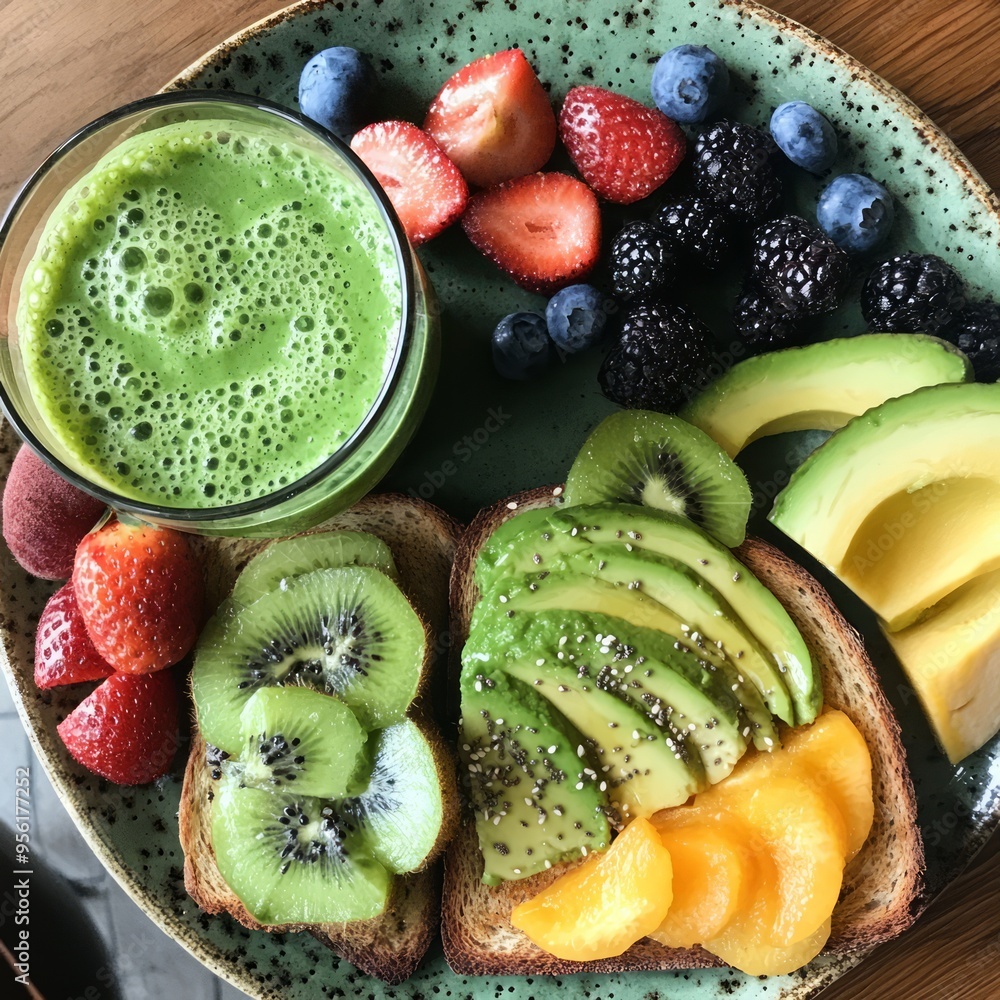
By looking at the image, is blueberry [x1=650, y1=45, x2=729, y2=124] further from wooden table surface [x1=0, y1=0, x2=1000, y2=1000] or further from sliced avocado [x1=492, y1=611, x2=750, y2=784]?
sliced avocado [x1=492, y1=611, x2=750, y2=784]

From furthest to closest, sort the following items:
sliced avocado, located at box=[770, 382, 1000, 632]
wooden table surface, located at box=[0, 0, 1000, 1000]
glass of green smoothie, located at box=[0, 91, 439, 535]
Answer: wooden table surface, located at box=[0, 0, 1000, 1000], sliced avocado, located at box=[770, 382, 1000, 632], glass of green smoothie, located at box=[0, 91, 439, 535]

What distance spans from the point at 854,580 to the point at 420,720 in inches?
33.8

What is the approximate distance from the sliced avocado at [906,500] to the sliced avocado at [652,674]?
1.04 feet

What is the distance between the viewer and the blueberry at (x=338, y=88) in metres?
1.80

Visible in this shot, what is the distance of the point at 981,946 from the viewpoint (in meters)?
2.00

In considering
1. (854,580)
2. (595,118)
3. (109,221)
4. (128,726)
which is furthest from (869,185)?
(128,726)

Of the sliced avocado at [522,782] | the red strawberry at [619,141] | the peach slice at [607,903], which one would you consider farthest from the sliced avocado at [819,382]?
the peach slice at [607,903]

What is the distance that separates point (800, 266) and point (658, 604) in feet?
2.20

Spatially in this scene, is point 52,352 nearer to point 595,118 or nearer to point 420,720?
point 420,720

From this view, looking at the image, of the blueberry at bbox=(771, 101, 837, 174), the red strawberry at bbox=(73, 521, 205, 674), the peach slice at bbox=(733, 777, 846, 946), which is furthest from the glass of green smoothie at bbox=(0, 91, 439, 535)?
the peach slice at bbox=(733, 777, 846, 946)

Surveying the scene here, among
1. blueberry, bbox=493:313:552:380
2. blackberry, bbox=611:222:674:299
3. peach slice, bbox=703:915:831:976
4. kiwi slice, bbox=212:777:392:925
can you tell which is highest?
blackberry, bbox=611:222:674:299

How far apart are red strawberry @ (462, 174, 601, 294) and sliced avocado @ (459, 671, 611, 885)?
800 mm

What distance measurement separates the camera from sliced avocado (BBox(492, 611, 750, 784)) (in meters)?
1.68

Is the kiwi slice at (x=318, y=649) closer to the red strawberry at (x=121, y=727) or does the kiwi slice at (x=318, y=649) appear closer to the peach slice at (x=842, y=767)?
the red strawberry at (x=121, y=727)
